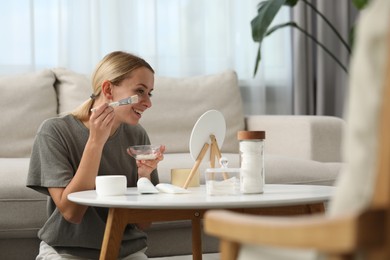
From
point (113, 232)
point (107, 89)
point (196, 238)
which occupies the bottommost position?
point (196, 238)

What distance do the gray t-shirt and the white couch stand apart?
19.7 inches

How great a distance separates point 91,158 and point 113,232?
328 mm

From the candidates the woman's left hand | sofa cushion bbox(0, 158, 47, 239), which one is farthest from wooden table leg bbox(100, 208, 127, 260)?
sofa cushion bbox(0, 158, 47, 239)

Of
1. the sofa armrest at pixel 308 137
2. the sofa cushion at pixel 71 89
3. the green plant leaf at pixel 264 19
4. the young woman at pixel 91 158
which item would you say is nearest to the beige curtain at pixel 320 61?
the green plant leaf at pixel 264 19

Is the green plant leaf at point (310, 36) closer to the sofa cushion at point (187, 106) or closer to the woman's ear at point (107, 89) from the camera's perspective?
the sofa cushion at point (187, 106)

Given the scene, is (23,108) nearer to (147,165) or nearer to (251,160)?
(147,165)

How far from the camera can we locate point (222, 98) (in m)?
3.63

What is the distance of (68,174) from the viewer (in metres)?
2.07

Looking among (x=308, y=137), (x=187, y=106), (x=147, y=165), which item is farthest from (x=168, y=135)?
(x=147, y=165)

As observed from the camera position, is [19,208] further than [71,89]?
No

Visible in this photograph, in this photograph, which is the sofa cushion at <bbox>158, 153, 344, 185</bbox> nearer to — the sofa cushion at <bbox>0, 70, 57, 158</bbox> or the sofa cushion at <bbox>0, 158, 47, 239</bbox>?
the sofa cushion at <bbox>0, 158, 47, 239</bbox>

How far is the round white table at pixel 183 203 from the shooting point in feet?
5.31

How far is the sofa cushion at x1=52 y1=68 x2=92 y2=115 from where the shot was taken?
11.0 ft

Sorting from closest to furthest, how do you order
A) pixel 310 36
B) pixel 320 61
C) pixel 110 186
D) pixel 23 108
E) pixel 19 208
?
pixel 110 186 < pixel 19 208 < pixel 23 108 < pixel 310 36 < pixel 320 61
